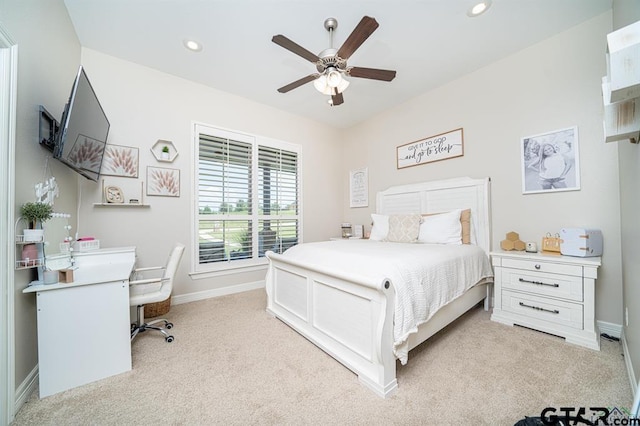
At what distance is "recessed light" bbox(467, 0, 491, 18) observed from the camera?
80.4 inches

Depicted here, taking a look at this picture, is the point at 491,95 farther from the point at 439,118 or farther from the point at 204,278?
the point at 204,278

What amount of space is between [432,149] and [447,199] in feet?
2.55

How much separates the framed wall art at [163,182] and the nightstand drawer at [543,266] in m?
3.88

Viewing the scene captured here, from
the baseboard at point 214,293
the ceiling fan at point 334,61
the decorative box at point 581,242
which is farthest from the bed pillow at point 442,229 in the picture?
the baseboard at point 214,293

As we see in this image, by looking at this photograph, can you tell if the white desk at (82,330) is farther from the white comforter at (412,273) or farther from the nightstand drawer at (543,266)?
the nightstand drawer at (543,266)

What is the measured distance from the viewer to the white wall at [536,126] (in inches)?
84.8

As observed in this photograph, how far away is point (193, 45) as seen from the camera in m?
2.58

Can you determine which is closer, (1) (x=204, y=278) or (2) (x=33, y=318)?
(2) (x=33, y=318)

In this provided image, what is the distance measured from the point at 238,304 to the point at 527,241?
344 centimetres

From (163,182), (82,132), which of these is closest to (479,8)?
(82,132)

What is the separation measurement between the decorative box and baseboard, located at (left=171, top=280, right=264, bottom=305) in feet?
12.0

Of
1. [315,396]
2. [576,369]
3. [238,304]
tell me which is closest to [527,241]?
[576,369]

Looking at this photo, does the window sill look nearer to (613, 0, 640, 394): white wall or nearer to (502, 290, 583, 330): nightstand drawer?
(502, 290, 583, 330): nightstand drawer

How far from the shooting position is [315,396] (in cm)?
146
